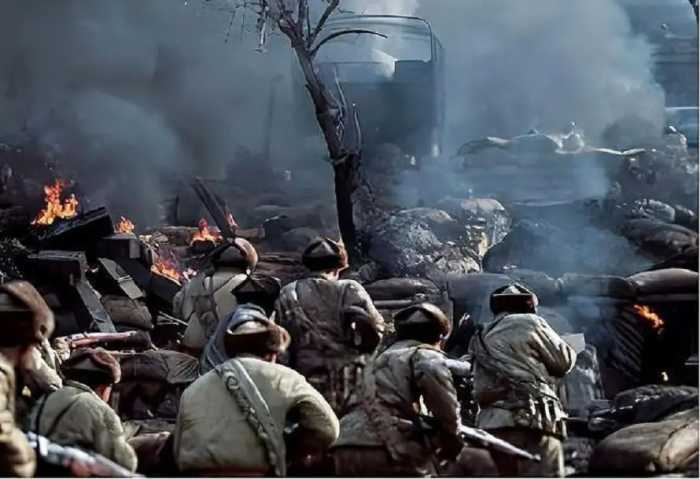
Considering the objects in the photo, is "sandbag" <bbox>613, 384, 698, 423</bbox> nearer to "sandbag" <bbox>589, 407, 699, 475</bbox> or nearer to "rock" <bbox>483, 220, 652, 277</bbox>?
"sandbag" <bbox>589, 407, 699, 475</bbox>

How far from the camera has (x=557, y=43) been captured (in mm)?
14391

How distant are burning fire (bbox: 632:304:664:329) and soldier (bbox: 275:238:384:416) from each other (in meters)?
4.26

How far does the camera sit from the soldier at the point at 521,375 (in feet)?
24.7

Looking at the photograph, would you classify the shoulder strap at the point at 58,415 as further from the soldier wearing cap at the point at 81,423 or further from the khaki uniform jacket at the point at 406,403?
the khaki uniform jacket at the point at 406,403

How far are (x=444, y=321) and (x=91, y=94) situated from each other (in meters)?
12.9

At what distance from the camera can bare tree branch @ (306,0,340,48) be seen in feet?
50.6

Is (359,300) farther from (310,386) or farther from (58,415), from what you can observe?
(58,415)

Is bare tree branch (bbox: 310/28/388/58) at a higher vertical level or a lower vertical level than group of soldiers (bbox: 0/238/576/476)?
higher

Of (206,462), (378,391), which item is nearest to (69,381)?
(206,462)

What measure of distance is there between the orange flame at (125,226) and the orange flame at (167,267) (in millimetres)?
1009

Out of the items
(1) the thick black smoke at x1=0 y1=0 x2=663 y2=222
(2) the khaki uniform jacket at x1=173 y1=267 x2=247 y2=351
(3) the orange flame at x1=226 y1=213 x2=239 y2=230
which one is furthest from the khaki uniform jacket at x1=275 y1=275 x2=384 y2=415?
(3) the orange flame at x1=226 y1=213 x2=239 y2=230

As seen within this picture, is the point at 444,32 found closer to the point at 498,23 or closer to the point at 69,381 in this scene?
the point at 498,23

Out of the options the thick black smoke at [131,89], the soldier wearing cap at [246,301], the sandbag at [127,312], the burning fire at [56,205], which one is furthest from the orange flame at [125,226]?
the soldier wearing cap at [246,301]

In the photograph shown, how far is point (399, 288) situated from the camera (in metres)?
14.0
